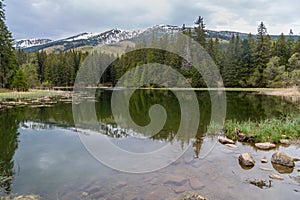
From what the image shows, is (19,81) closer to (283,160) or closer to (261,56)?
(283,160)

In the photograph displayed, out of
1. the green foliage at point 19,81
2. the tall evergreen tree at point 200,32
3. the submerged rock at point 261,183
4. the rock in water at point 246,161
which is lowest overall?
the submerged rock at point 261,183

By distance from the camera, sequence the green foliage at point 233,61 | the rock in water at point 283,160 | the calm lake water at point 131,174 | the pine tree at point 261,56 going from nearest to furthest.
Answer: the calm lake water at point 131,174
the rock in water at point 283,160
the green foliage at point 233,61
the pine tree at point 261,56

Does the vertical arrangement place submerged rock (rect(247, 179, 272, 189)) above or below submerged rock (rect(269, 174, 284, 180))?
below

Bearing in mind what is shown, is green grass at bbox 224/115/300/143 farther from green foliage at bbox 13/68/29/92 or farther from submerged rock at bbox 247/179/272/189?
green foliage at bbox 13/68/29/92

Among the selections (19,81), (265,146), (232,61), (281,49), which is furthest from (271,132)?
(281,49)

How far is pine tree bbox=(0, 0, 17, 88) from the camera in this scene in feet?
130

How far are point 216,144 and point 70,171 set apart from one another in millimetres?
6201

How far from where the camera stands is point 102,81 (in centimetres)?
8531

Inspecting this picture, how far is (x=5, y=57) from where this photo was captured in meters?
40.7

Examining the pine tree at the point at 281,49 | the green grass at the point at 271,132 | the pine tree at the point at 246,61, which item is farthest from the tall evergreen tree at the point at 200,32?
the green grass at the point at 271,132

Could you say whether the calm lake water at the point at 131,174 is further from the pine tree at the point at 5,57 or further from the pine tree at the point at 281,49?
the pine tree at the point at 281,49

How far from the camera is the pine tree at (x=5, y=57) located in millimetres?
39625

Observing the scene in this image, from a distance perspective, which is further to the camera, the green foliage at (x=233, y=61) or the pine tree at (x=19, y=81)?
the green foliage at (x=233, y=61)

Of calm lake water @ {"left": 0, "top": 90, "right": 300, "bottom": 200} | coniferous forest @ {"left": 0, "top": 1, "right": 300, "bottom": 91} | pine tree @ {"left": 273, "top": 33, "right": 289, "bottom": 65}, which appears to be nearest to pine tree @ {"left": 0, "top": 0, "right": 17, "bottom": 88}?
coniferous forest @ {"left": 0, "top": 1, "right": 300, "bottom": 91}
